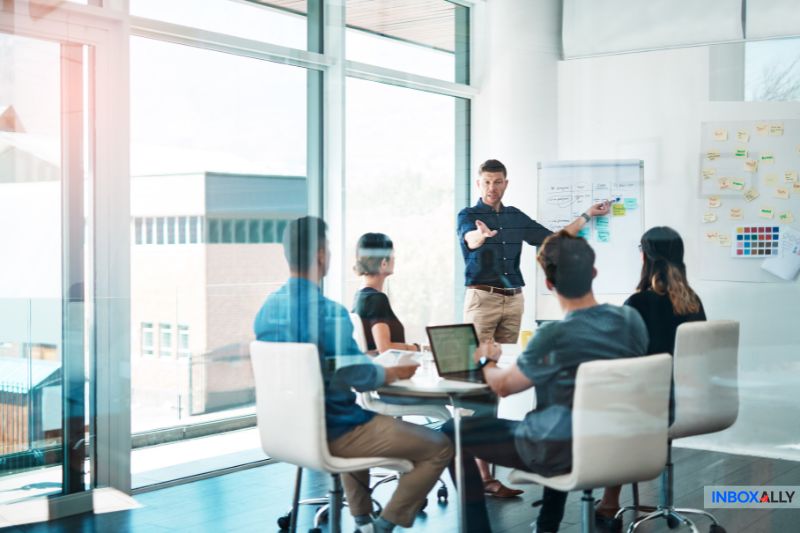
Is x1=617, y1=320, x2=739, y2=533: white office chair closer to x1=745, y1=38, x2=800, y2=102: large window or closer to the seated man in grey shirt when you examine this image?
the seated man in grey shirt

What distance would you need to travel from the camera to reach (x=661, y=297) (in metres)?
3.32

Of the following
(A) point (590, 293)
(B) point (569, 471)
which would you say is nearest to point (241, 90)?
(A) point (590, 293)

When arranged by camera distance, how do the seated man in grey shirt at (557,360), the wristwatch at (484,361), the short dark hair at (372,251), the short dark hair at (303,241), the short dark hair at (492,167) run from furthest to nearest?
the short dark hair at (372,251) → the short dark hair at (303,241) → the short dark hair at (492,167) → the wristwatch at (484,361) → the seated man in grey shirt at (557,360)

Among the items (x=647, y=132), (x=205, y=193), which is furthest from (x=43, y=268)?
(x=647, y=132)

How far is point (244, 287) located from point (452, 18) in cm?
157

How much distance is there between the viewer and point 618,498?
3.40 metres

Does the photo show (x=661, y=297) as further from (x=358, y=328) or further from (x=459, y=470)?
(x=358, y=328)

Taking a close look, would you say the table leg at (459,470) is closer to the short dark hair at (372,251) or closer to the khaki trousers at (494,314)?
the khaki trousers at (494,314)

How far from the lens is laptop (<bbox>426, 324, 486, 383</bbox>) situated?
338 cm

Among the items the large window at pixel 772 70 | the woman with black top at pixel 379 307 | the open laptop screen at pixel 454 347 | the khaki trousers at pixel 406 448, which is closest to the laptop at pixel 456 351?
the open laptop screen at pixel 454 347

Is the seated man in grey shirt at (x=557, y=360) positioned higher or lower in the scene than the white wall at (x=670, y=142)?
lower

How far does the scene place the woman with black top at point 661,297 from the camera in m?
3.24

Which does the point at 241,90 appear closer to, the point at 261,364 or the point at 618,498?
the point at 261,364

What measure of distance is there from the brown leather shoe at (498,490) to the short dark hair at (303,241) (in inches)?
45.1
